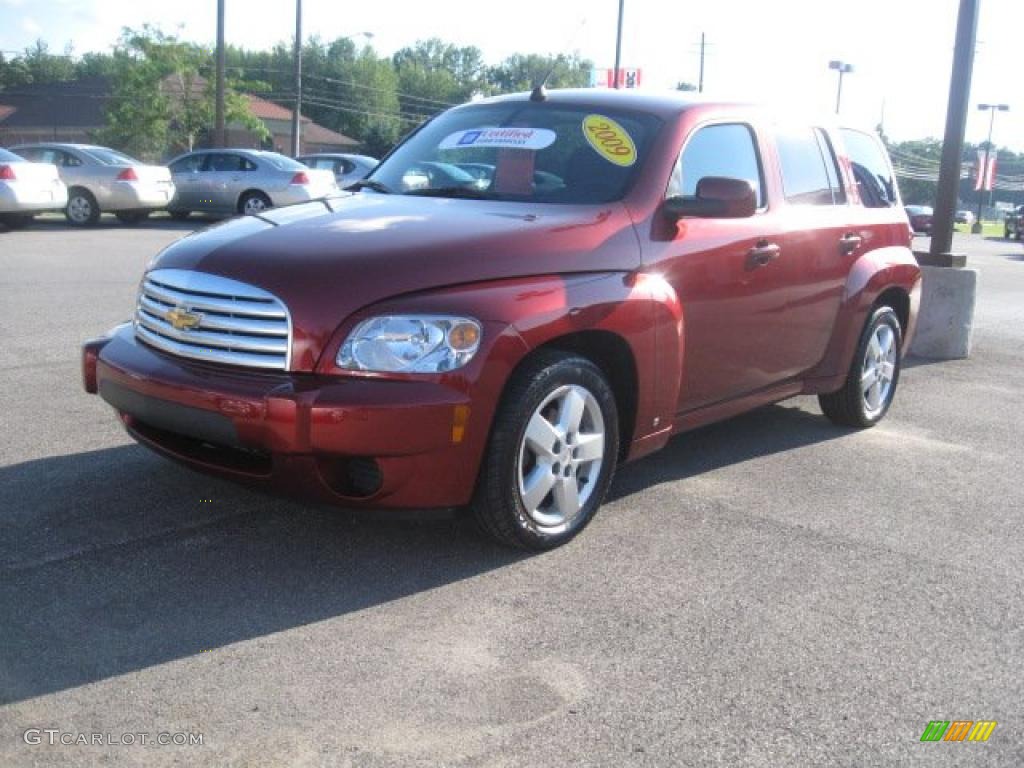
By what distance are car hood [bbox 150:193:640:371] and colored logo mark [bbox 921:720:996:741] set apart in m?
1.99

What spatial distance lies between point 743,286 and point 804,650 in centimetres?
203

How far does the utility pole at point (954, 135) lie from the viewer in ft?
31.0

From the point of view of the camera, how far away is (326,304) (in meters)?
3.76

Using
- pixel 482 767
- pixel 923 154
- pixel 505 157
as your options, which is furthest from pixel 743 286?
pixel 923 154

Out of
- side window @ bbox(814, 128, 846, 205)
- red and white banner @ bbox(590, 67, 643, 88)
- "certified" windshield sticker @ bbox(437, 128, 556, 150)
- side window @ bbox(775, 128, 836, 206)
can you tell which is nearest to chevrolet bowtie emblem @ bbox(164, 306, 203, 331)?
"certified" windshield sticker @ bbox(437, 128, 556, 150)

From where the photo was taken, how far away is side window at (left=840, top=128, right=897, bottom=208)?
637cm

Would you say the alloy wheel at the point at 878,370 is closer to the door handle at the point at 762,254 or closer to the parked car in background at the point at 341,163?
the door handle at the point at 762,254

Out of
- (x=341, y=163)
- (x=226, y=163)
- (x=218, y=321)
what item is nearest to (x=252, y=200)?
(x=226, y=163)

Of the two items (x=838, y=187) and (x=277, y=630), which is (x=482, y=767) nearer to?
(x=277, y=630)

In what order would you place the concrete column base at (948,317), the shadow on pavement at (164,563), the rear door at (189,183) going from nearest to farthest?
the shadow on pavement at (164,563)
the concrete column base at (948,317)
the rear door at (189,183)

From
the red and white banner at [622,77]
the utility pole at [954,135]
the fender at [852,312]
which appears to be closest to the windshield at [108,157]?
the utility pole at [954,135]

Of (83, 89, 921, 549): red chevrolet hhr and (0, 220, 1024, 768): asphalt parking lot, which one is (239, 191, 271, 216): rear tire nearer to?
(0, 220, 1024, 768): asphalt parking lot

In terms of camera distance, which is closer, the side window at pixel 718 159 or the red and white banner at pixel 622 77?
the side window at pixel 718 159

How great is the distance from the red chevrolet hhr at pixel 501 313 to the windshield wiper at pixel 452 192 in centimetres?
2
